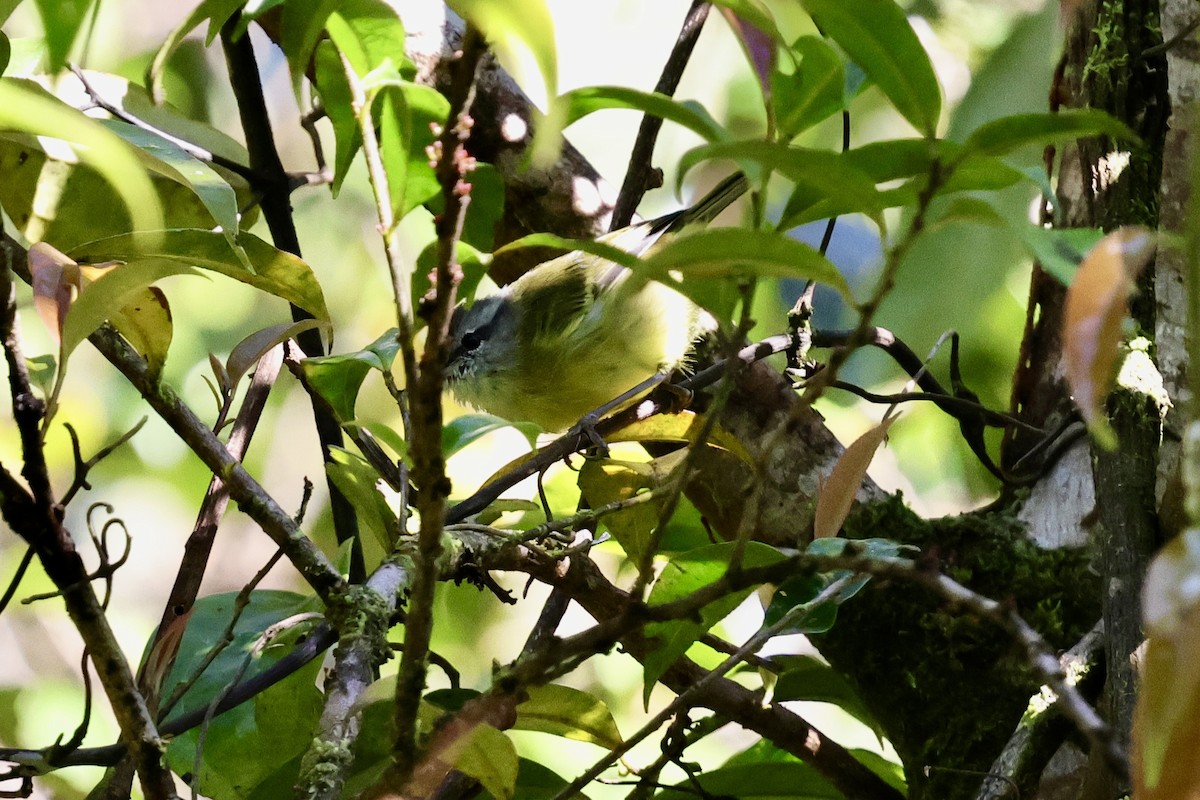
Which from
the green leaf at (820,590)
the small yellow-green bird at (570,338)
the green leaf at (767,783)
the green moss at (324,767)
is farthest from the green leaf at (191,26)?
the small yellow-green bird at (570,338)

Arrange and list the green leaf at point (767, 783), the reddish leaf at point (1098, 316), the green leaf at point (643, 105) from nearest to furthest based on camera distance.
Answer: the reddish leaf at point (1098, 316) → the green leaf at point (643, 105) → the green leaf at point (767, 783)

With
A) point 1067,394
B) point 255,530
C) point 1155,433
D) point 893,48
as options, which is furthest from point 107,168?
point 255,530

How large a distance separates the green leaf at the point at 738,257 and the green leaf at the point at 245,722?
2.05 ft

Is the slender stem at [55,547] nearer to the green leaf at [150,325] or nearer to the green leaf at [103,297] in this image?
the green leaf at [103,297]

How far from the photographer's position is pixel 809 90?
1.77 feet

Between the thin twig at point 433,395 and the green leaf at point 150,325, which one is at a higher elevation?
A: the green leaf at point 150,325

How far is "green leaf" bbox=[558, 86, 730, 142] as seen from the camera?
43 cm

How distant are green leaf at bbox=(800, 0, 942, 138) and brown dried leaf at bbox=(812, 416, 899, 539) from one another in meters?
0.42

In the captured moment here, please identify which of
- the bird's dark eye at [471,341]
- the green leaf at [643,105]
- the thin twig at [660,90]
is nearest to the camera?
the green leaf at [643,105]

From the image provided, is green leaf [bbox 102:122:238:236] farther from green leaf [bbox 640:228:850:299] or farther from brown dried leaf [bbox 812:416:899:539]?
brown dried leaf [bbox 812:416:899:539]

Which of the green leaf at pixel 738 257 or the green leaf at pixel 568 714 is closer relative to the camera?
the green leaf at pixel 738 257

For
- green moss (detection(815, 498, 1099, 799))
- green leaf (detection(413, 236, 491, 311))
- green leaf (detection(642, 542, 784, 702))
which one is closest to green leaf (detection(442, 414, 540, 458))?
green leaf (detection(413, 236, 491, 311))

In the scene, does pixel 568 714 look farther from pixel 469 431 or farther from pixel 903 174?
pixel 903 174

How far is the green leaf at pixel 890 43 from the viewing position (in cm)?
44
